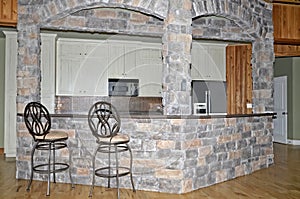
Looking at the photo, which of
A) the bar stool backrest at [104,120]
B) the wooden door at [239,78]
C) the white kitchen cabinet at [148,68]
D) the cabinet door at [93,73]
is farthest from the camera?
the white kitchen cabinet at [148,68]

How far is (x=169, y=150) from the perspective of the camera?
14.4 ft

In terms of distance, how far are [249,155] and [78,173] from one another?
112 inches

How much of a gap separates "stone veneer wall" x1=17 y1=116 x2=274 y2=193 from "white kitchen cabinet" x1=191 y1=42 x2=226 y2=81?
3.48m

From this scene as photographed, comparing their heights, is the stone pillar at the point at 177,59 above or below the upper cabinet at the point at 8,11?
below

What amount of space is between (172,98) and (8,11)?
3148 millimetres

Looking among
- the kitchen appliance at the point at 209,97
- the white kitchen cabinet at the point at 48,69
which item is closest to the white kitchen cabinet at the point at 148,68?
the kitchen appliance at the point at 209,97

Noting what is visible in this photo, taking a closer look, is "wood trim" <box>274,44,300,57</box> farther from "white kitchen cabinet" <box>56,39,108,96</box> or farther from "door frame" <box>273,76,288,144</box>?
"white kitchen cabinet" <box>56,39,108,96</box>

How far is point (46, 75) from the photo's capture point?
711 cm

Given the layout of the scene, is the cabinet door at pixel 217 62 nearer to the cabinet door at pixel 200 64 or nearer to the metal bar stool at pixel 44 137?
the cabinet door at pixel 200 64

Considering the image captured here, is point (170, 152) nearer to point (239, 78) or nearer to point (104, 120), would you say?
point (104, 120)

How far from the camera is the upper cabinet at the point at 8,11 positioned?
5.40 meters

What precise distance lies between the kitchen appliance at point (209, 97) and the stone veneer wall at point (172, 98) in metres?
2.33

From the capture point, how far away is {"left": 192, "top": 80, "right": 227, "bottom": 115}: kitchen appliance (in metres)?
8.63

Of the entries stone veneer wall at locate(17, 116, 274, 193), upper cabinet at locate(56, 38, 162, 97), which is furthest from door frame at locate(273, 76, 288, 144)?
stone veneer wall at locate(17, 116, 274, 193)
